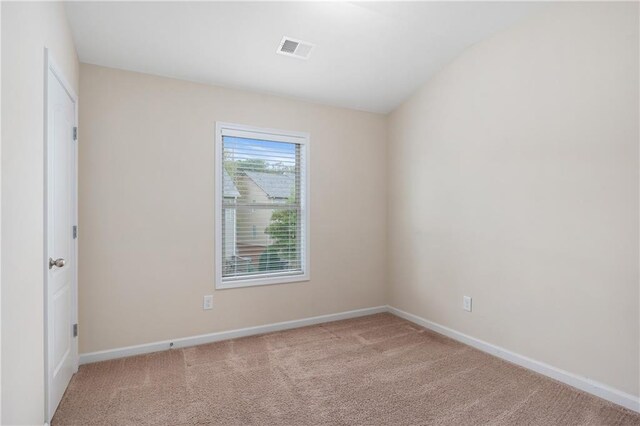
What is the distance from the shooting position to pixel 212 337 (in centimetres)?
314

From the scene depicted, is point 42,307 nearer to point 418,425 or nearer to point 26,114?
point 26,114

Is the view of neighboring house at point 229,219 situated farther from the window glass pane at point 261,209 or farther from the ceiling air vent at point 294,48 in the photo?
the ceiling air vent at point 294,48

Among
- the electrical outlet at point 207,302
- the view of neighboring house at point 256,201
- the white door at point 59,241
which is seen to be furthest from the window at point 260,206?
the white door at point 59,241

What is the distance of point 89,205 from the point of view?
8.84 ft

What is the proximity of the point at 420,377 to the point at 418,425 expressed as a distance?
0.58 metres

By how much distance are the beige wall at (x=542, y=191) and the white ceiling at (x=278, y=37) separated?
0.37 metres

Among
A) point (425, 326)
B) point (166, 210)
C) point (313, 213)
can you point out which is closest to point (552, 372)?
point (425, 326)

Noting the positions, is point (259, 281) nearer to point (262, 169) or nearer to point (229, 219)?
point (229, 219)

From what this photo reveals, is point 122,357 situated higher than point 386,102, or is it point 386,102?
point 386,102

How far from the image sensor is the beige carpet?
6.63 feet

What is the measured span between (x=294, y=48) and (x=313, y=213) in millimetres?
1640

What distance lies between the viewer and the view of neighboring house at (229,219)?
3.30 meters

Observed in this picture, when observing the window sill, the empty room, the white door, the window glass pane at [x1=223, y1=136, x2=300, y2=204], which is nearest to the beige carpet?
the empty room

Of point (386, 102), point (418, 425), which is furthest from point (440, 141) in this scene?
point (418, 425)
